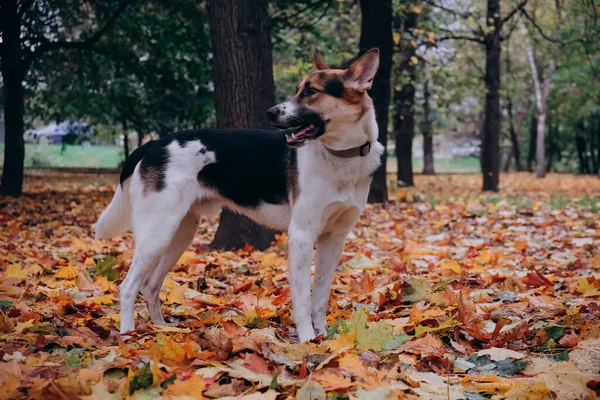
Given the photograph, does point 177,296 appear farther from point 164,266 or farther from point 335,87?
point 335,87

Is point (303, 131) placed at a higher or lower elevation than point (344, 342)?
higher

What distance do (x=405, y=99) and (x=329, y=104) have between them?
14353 millimetres

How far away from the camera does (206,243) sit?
8164mm

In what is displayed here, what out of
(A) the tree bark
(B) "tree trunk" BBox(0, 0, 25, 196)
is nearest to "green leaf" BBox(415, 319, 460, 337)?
(B) "tree trunk" BBox(0, 0, 25, 196)

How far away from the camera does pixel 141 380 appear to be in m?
2.44

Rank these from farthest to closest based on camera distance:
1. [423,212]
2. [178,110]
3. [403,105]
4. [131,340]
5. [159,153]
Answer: [403,105] < [178,110] < [423,212] < [159,153] < [131,340]

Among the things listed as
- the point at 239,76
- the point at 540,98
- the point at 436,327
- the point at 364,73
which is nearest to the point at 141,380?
the point at 436,327

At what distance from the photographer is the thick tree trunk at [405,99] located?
1445 centimetres

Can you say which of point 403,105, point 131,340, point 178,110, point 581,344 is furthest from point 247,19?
point 403,105

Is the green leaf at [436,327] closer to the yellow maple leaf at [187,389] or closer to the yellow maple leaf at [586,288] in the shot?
the yellow maple leaf at [187,389]

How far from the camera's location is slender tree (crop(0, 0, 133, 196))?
1326 cm

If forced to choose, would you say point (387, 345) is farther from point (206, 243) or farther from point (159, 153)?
point (206, 243)

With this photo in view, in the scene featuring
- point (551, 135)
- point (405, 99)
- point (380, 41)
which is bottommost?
point (551, 135)

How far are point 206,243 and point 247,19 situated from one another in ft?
9.63
